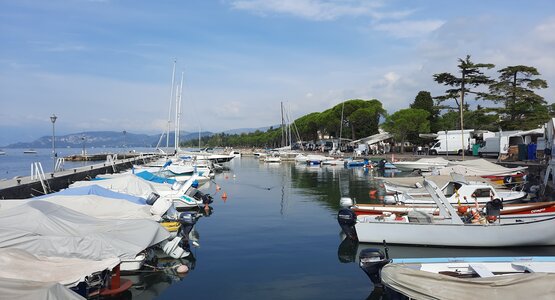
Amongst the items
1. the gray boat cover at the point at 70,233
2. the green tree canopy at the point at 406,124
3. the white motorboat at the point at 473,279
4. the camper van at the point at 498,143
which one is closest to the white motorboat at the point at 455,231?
the white motorboat at the point at 473,279

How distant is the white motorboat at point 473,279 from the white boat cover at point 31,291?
7014 millimetres

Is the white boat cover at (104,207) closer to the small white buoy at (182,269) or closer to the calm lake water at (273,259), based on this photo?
the calm lake water at (273,259)

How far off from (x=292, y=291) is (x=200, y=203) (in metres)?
16.5

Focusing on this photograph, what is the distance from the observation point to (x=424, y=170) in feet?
164

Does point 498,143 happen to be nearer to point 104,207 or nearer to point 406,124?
point 406,124

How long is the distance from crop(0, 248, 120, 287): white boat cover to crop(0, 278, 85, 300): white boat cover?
6.64ft

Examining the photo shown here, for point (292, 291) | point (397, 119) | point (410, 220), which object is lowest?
point (292, 291)

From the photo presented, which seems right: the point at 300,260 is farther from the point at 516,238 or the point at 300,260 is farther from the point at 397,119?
the point at 397,119

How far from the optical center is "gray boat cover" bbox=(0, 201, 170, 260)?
12633mm

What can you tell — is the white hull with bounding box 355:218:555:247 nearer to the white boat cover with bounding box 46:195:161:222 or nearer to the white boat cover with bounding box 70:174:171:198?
the white boat cover with bounding box 46:195:161:222

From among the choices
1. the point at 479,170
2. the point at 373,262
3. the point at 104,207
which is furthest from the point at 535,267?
the point at 479,170

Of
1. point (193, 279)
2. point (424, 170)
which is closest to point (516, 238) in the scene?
point (193, 279)

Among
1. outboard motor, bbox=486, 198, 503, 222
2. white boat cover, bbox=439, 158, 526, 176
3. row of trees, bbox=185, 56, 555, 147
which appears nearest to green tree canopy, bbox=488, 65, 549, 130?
row of trees, bbox=185, 56, 555, 147

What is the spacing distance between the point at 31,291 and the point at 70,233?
A: 6.12 m
